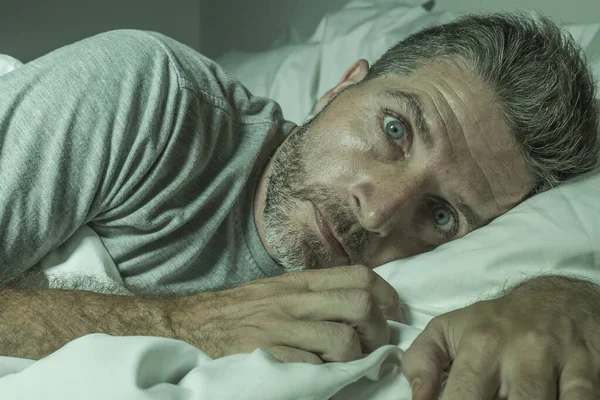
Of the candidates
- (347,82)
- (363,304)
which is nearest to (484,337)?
(363,304)

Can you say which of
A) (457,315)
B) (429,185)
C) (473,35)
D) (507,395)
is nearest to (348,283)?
(457,315)

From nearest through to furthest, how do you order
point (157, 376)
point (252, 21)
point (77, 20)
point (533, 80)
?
point (157, 376), point (533, 80), point (77, 20), point (252, 21)

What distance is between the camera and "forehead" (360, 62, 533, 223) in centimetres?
107

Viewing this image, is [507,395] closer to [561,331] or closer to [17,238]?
[561,331]

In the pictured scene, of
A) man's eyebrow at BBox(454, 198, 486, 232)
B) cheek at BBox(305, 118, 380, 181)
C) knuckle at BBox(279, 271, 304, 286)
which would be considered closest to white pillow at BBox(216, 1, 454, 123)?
cheek at BBox(305, 118, 380, 181)

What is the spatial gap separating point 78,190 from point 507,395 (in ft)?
1.94

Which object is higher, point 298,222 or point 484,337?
point 484,337

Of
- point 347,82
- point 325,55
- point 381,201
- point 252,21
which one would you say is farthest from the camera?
point 252,21

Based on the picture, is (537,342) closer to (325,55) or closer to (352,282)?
(352,282)

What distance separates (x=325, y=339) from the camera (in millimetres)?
722

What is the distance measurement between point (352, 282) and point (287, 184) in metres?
0.35

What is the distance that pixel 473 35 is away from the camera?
3.93ft

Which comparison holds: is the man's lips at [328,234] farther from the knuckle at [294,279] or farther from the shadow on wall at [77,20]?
the shadow on wall at [77,20]

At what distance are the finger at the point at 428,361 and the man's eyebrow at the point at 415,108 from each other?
377mm
